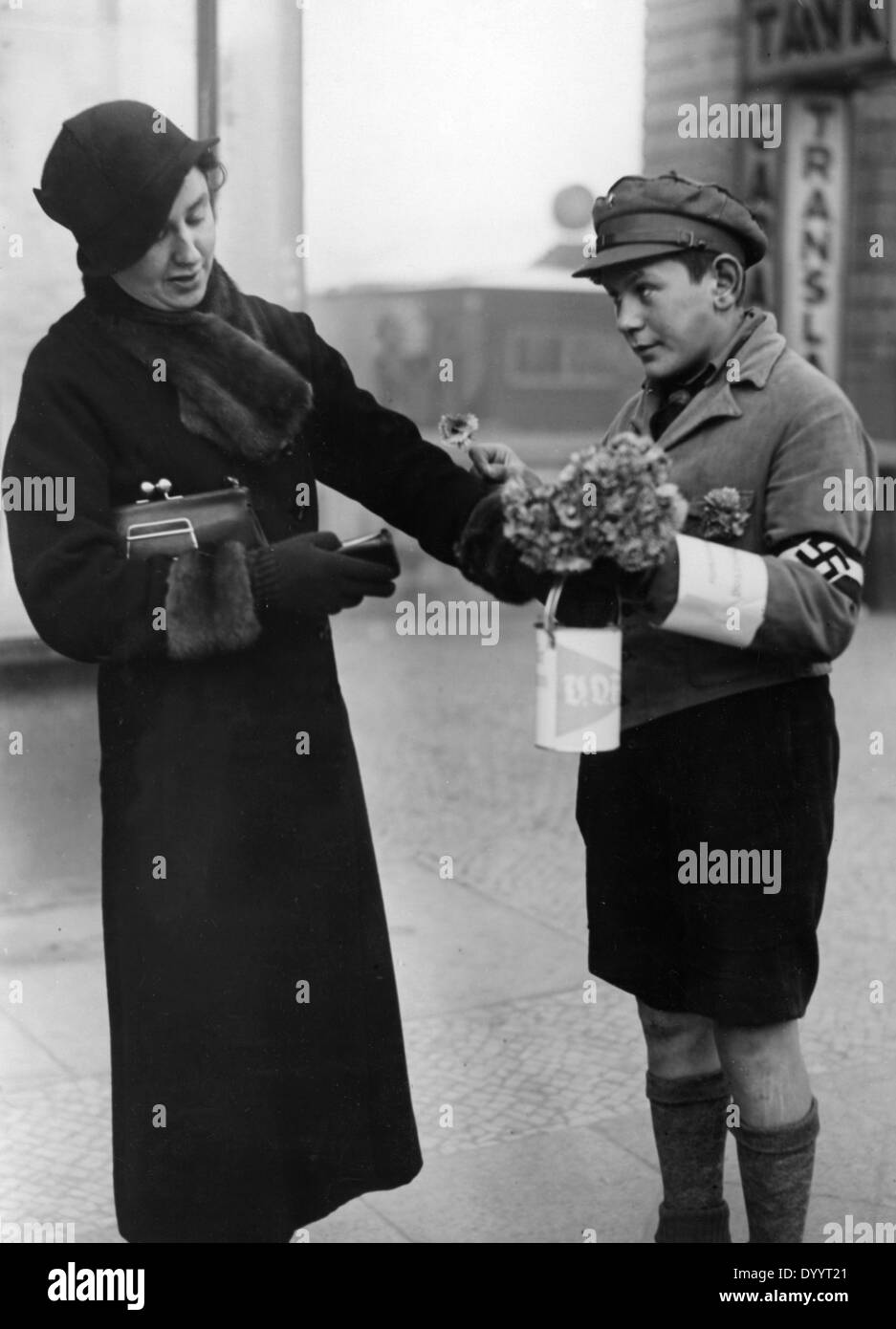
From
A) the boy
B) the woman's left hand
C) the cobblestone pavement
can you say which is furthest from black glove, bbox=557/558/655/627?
the cobblestone pavement

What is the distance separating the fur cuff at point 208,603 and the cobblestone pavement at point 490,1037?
53 centimetres

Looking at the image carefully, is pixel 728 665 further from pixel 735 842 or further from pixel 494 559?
pixel 494 559

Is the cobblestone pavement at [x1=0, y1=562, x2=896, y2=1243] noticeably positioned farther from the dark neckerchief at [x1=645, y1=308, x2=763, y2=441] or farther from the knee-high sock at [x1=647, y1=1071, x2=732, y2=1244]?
the dark neckerchief at [x1=645, y1=308, x2=763, y2=441]

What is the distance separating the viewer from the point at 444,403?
602 centimetres

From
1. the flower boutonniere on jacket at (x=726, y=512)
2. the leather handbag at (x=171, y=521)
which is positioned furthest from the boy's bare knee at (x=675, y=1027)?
the leather handbag at (x=171, y=521)

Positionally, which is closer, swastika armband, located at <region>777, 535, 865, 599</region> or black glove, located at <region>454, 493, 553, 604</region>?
swastika armband, located at <region>777, 535, 865, 599</region>

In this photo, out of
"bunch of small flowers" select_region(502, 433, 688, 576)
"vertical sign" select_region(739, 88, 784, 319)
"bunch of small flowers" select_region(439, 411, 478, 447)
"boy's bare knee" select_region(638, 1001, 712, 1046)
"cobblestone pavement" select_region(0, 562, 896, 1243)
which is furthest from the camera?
"vertical sign" select_region(739, 88, 784, 319)

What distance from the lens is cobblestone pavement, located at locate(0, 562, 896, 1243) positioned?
346 centimetres

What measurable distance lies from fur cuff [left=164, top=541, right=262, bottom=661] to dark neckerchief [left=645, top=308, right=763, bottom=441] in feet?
2.61

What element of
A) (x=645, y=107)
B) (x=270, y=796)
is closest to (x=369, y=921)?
(x=270, y=796)

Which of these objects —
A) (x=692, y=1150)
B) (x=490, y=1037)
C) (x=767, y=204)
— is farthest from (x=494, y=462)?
(x=767, y=204)

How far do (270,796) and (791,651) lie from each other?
959mm

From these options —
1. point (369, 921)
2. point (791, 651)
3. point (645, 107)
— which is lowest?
point (369, 921)
